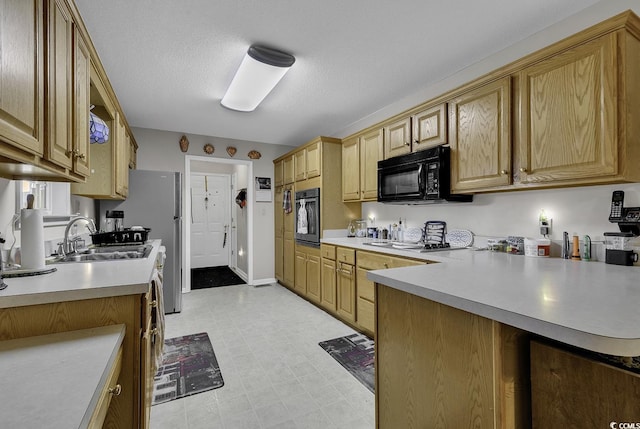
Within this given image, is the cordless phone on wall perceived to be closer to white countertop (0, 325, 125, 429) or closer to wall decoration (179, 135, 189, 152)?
white countertop (0, 325, 125, 429)

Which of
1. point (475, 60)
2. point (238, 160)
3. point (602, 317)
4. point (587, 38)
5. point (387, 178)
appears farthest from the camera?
point (238, 160)

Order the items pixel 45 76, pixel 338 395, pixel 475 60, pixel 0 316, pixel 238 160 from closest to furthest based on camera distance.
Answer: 1. pixel 0 316
2. pixel 45 76
3. pixel 338 395
4. pixel 475 60
5. pixel 238 160

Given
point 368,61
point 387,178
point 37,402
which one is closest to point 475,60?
point 368,61

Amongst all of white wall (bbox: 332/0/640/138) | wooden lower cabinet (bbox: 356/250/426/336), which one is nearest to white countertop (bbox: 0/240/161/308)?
wooden lower cabinet (bbox: 356/250/426/336)

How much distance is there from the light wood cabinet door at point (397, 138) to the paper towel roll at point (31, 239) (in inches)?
106

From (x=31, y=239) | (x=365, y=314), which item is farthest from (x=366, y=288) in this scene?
(x=31, y=239)

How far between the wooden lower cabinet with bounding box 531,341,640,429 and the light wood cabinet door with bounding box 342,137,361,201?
2.74 m

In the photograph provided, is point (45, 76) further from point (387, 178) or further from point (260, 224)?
point (260, 224)

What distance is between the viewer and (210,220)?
6.71 m

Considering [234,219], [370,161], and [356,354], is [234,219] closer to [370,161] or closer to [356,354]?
[370,161]

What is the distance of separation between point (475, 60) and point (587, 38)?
35.7 inches

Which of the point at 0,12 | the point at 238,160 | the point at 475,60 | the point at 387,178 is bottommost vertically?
the point at 387,178

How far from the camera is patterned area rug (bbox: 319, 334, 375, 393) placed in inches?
86.1

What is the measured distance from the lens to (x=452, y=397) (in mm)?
1064
